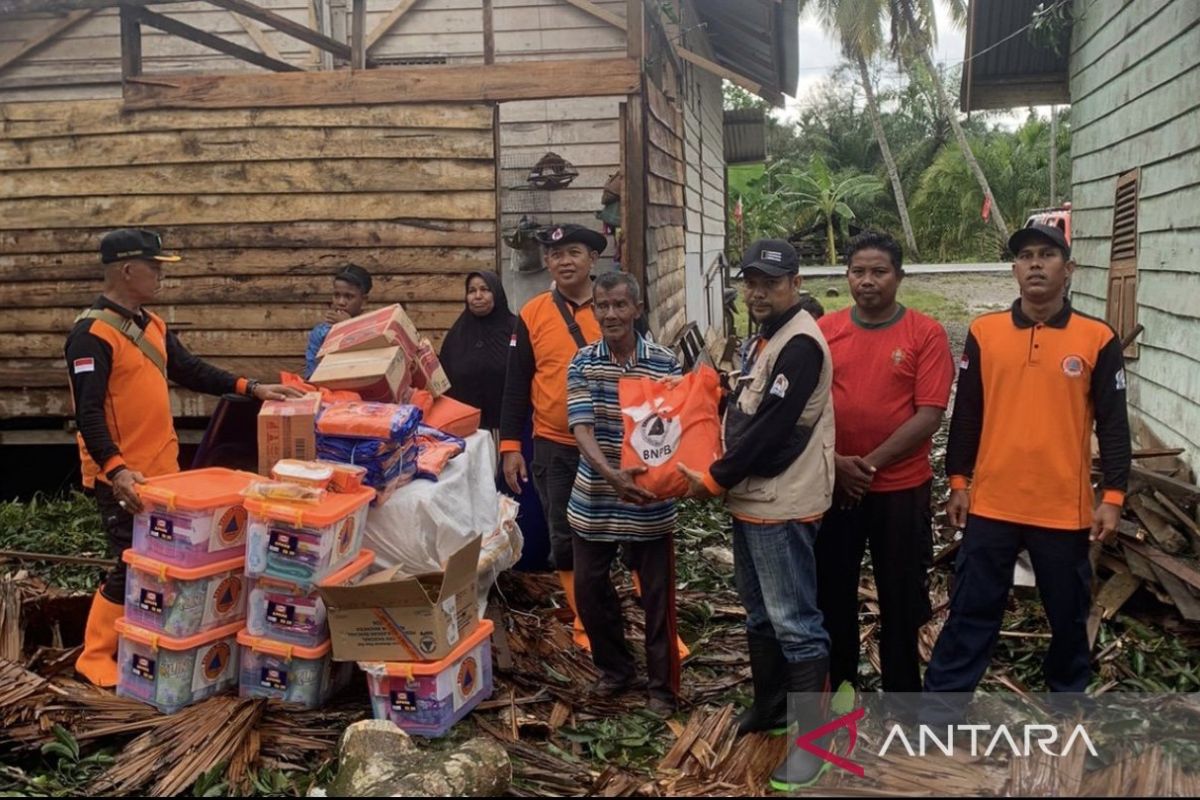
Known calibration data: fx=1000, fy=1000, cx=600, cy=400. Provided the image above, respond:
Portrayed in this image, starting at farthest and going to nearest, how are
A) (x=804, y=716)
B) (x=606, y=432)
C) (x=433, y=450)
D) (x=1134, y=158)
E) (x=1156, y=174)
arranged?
(x=1134, y=158) → (x=1156, y=174) → (x=433, y=450) → (x=606, y=432) → (x=804, y=716)

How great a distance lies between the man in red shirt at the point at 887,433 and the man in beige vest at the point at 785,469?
0.22m

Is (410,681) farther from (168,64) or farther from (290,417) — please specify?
(168,64)

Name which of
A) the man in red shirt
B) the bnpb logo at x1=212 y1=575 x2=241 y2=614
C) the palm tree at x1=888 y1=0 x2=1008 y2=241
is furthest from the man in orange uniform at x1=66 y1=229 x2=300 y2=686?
the palm tree at x1=888 y1=0 x2=1008 y2=241

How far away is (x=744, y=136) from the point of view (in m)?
20.9

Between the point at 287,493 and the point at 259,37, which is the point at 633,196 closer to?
the point at 287,493

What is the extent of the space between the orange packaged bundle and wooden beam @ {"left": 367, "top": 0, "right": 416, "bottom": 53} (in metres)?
7.28

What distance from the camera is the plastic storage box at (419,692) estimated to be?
158 inches

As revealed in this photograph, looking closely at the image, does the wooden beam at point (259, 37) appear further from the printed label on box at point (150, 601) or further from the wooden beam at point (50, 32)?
the printed label on box at point (150, 601)

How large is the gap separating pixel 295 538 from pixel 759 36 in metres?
11.6

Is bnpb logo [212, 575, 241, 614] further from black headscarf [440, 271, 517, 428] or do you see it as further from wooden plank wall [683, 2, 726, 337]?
wooden plank wall [683, 2, 726, 337]

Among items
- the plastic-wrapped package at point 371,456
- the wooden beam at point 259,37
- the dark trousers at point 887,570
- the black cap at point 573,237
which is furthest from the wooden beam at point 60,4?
the dark trousers at point 887,570

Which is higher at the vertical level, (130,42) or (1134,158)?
(130,42)

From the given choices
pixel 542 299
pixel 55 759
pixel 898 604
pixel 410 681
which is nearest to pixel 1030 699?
pixel 898 604

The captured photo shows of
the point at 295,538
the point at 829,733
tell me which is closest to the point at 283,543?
the point at 295,538
